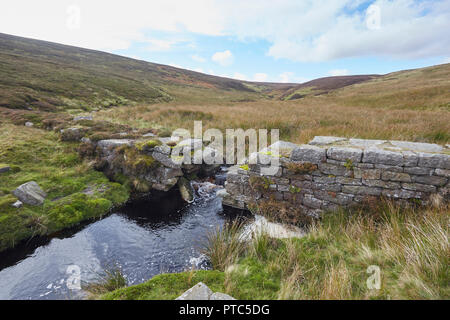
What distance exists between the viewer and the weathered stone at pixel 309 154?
4965 mm

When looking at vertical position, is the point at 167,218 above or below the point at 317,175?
below

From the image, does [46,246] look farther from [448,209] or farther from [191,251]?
[448,209]

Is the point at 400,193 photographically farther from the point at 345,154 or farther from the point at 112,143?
the point at 112,143

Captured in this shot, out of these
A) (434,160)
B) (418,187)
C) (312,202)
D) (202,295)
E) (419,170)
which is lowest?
(202,295)

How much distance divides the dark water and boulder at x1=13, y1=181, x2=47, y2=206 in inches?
54.0

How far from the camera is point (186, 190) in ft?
23.1

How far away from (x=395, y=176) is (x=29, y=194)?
30.5ft

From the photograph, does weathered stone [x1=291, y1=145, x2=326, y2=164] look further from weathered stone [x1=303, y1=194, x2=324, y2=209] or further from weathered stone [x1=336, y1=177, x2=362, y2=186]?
weathered stone [x1=303, y1=194, x2=324, y2=209]

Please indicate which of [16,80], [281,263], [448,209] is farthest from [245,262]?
[16,80]

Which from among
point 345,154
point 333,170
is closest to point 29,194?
point 333,170

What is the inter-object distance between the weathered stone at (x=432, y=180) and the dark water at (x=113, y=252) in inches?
179

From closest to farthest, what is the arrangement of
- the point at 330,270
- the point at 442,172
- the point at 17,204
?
the point at 330,270
the point at 442,172
the point at 17,204

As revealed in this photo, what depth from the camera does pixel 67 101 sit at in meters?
21.1
